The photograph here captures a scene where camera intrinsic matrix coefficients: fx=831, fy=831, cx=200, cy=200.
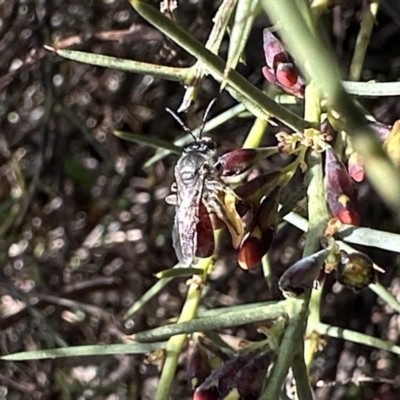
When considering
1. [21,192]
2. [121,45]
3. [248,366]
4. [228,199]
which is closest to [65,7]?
[121,45]

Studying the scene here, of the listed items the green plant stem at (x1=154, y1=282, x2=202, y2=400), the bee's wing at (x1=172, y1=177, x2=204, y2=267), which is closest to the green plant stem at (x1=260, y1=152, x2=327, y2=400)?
the bee's wing at (x1=172, y1=177, x2=204, y2=267)

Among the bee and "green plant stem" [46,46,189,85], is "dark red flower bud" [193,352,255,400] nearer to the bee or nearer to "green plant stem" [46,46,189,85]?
the bee

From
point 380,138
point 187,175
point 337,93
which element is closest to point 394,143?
point 380,138

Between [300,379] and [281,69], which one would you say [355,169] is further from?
[300,379]

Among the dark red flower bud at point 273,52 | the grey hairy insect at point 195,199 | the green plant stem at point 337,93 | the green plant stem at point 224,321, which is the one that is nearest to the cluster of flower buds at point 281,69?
the dark red flower bud at point 273,52

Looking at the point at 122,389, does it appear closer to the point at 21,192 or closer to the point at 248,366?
the point at 21,192

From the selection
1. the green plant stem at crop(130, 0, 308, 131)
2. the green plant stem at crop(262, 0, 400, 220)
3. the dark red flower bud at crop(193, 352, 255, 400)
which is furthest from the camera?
the dark red flower bud at crop(193, 352, 255, 400)

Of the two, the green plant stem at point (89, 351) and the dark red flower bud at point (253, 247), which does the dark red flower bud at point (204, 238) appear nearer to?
the dark red flower bud at point (253, 247)
